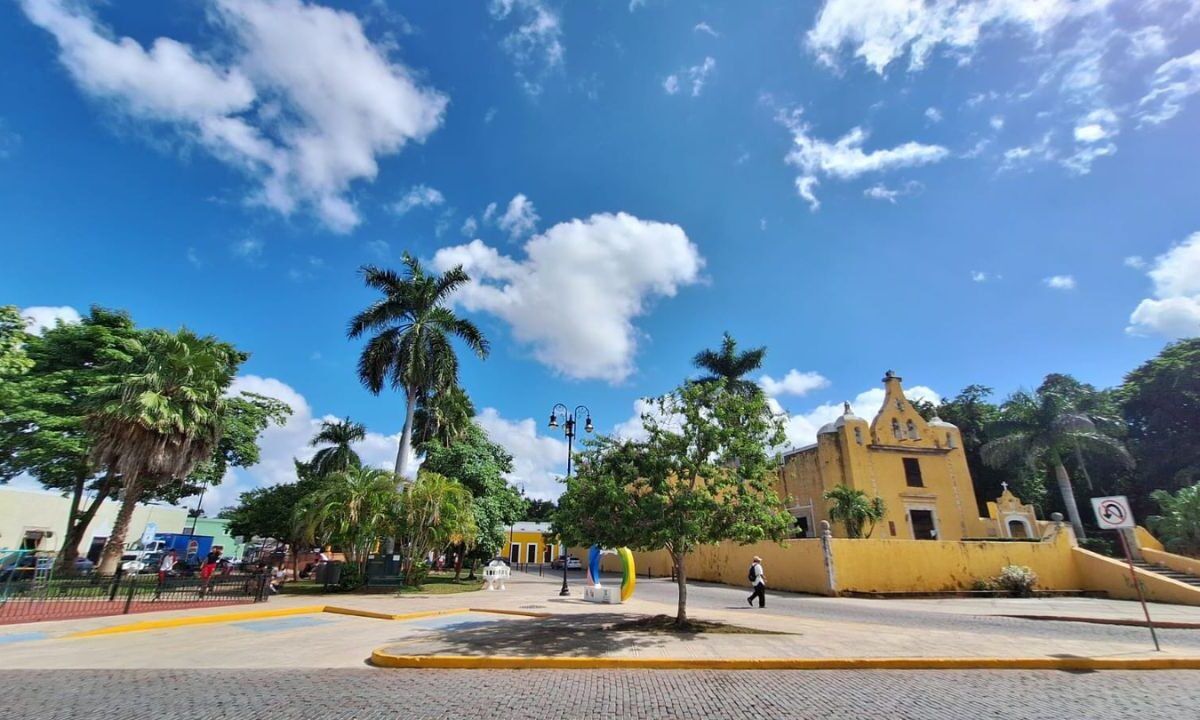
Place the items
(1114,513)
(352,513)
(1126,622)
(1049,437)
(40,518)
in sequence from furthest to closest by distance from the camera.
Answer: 1. (40,518)
2. (1049,437)
3. (352,513)
4. (1126,622)
5. (1114,513)

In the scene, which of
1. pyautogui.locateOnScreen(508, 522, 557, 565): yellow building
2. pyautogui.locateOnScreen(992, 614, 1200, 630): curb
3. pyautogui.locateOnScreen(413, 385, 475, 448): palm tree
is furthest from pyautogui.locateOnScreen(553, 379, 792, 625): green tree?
pyautogui.locateOnScreen(508, 522, 557, 565): yellow building

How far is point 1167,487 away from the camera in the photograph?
114 feet

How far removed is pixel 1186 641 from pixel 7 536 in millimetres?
54787

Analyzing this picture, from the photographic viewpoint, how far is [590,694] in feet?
20.1

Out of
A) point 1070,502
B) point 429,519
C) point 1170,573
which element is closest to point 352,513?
point 429,519

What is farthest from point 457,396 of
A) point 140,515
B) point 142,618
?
point 140,515

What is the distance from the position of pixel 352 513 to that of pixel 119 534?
8.41m

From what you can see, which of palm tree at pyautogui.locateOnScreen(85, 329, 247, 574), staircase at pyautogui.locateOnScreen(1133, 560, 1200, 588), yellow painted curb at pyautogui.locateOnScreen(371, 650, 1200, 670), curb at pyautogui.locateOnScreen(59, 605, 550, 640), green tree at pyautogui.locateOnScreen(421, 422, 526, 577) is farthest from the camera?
green tree at pyautogui.locateOnScreen(421, 422, 526, 577)

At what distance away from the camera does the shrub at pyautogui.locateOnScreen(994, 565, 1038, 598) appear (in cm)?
1978

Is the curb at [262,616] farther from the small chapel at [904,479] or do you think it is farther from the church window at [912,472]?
the church window at [912,472]

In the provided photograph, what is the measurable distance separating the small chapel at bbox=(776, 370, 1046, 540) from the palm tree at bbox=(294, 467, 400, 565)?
2229 centimetres

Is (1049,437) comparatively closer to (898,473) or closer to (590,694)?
(898,473)

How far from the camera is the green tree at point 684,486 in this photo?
995 cm

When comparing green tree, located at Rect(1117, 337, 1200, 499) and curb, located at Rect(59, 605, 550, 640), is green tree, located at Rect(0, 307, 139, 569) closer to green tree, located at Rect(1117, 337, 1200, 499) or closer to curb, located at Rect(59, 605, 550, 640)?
curb, located at Rect(59, 605, 550, 640)
